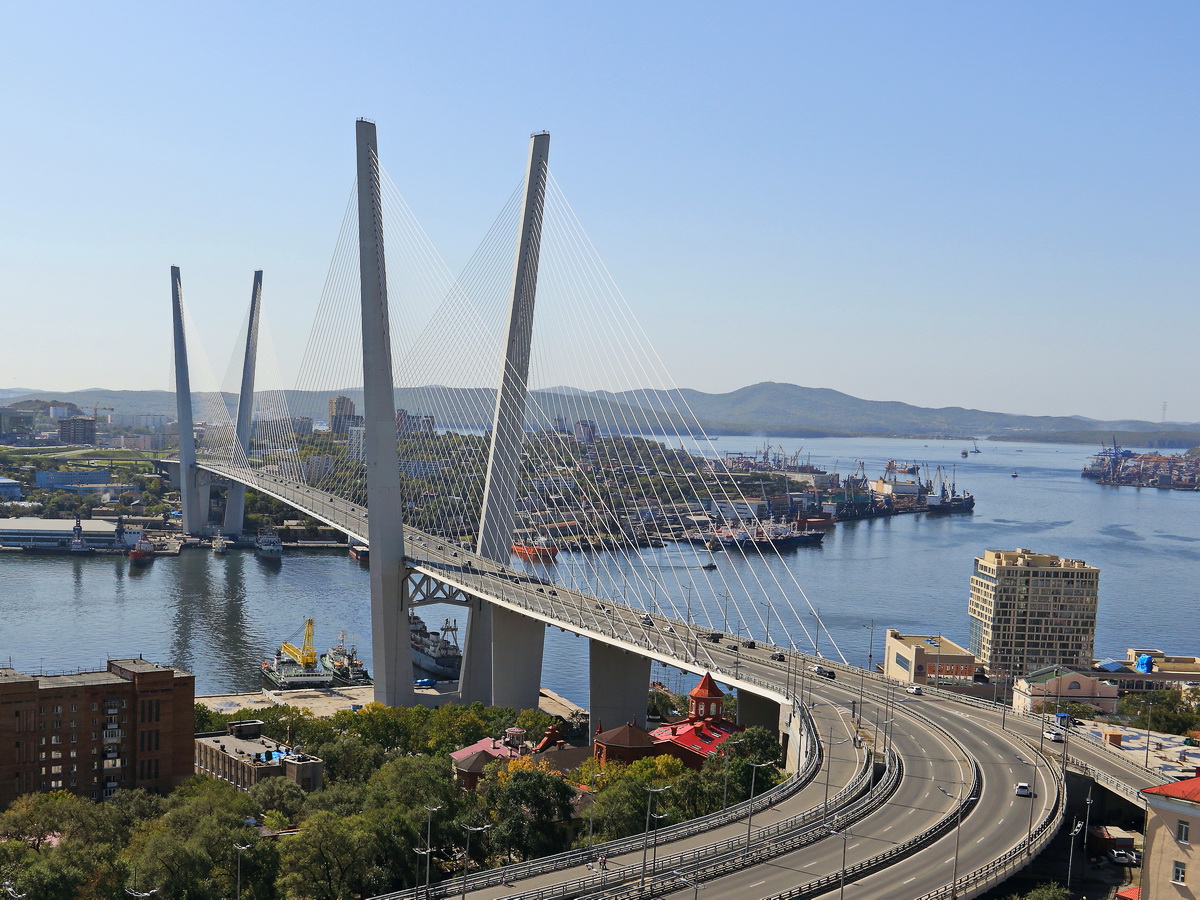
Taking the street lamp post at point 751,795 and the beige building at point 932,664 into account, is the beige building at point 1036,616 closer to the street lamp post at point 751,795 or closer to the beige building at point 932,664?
the beige building at point 932,664

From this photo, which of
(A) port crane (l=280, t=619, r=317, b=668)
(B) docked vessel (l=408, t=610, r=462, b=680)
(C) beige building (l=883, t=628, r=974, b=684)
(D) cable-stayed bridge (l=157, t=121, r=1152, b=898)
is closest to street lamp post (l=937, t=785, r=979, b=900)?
(D) cable-stayed bridge (l=157, t=121, r=1152, b=898)

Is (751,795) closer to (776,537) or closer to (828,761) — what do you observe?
(828,761)

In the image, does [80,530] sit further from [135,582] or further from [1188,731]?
[1188,731]

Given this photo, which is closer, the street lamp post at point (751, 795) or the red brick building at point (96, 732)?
the street lamp post at point (751, 795)

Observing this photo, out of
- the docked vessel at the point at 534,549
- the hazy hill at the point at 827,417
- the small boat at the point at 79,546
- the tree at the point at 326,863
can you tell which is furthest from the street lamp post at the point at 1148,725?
the hazy hill at the point at 827,417

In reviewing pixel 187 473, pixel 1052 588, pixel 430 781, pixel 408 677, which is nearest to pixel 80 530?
pixel 187 473

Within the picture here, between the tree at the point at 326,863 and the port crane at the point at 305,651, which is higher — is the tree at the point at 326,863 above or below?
above

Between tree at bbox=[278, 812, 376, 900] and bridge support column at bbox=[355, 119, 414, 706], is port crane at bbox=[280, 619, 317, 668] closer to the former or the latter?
bridge support column at bbox=[355, 119, 414, 706]

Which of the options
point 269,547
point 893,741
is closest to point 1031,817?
point 893,741
